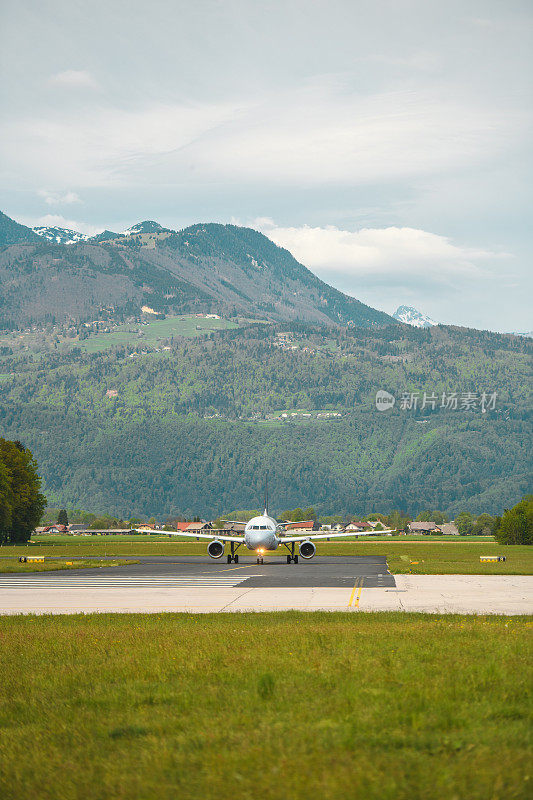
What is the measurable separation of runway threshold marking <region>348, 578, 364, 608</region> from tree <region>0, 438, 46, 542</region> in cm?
8448

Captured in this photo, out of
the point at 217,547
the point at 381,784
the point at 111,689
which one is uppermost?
the point at 381,784

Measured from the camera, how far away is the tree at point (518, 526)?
133 meters

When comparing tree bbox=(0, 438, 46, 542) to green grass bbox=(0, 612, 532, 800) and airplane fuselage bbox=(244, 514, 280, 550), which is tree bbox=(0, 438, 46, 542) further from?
green grass bbox=(0, 612, 532, 800)

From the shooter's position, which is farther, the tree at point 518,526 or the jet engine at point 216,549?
the tree at point 518,526

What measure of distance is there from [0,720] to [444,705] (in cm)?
688

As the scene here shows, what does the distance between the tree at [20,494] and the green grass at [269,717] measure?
10698 cm

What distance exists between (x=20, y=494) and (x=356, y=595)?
10040 cm

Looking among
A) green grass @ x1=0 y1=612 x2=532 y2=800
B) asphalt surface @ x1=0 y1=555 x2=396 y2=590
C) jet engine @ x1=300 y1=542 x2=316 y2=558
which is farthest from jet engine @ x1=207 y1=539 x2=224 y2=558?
green grass @ x1=0 y1=612 x2=532 y2=800

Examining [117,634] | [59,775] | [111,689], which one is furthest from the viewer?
[117,634]

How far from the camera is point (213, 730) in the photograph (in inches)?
412

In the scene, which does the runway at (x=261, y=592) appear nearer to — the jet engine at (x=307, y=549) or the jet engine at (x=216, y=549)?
A: the jet engine at (x=216, y=549)

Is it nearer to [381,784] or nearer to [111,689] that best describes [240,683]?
[111,689]

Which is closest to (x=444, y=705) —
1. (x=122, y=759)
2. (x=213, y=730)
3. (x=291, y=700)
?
(x=291, y=700)

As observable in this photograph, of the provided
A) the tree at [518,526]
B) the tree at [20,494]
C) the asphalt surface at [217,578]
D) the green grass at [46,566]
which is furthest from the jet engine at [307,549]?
the tree at [518,526]
